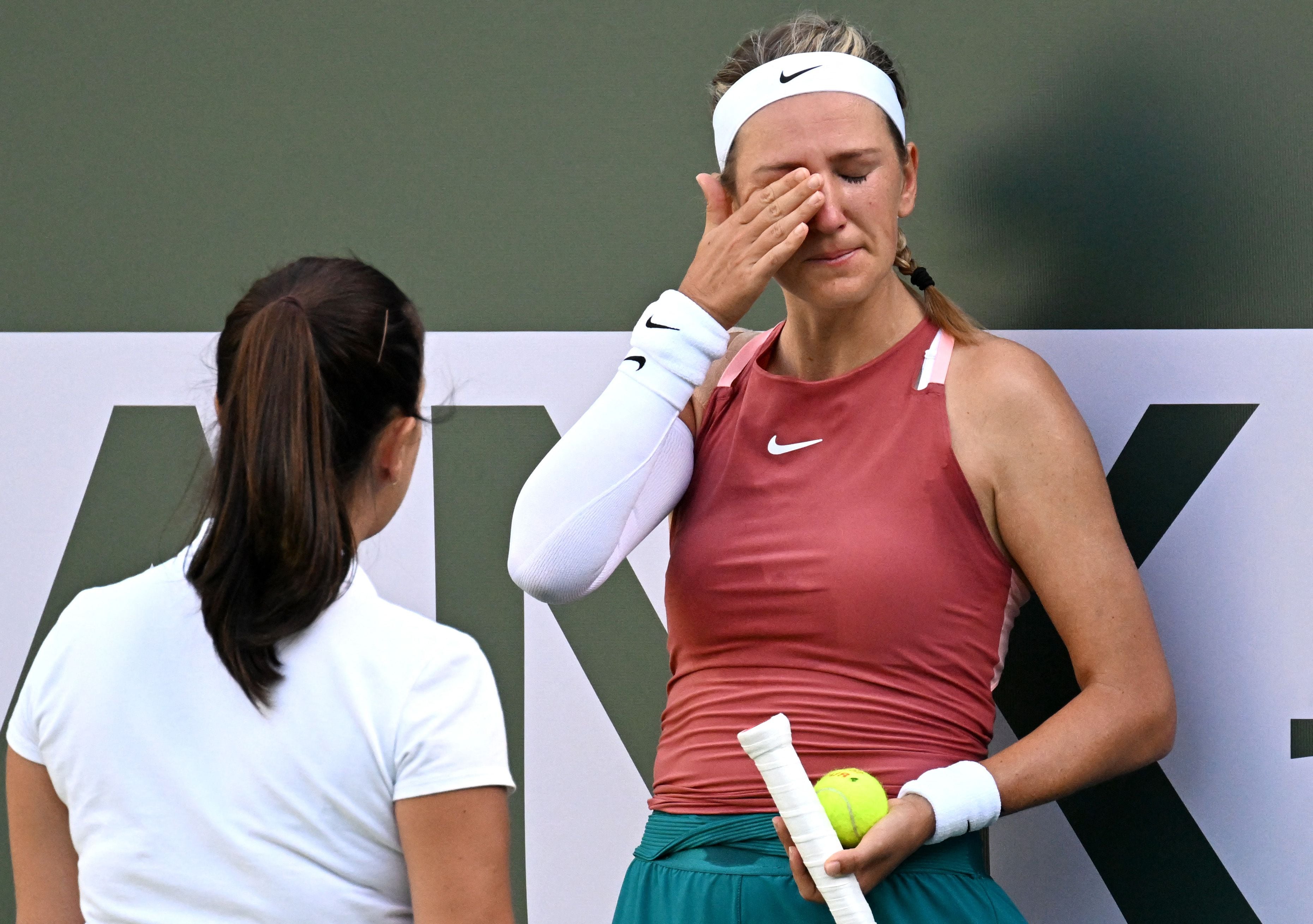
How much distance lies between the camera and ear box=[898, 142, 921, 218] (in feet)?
4.81

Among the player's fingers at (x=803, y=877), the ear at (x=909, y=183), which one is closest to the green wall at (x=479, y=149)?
the ear at (x=909, y=183)

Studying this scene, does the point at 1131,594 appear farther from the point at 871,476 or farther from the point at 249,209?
the point at 249,209

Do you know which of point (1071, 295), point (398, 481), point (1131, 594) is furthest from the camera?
point (1071, 295)

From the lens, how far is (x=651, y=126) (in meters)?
1.82

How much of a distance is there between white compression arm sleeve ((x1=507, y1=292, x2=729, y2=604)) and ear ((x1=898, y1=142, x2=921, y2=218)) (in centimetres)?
24

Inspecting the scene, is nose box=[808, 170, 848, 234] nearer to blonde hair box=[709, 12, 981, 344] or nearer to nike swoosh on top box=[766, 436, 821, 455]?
blonde hair box=[709, 12, 981, 344]

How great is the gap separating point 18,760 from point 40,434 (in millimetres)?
906

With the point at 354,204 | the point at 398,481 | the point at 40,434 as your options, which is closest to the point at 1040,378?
the point at 398,481

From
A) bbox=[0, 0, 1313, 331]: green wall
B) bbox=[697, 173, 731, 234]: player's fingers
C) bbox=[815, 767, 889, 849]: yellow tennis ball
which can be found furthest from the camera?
bbox=[0, 0, 1313, 331]: green wall

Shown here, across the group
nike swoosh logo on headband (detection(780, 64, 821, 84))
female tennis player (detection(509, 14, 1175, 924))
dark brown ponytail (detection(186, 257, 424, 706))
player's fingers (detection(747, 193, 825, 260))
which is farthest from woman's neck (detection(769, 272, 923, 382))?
dark brown ponytail (detection(186, 257, 424, 706))

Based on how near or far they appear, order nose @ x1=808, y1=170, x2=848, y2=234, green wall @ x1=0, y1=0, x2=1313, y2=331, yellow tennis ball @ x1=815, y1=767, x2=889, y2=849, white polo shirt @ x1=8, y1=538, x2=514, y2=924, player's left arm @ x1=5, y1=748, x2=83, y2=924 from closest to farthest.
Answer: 1. white polo shirt @ x1=8, y1=538, x2=514, y2=924
2. player's left arm @ x1=5, y1=748, x2=83, y2=924
3. yellow tennis ball @ x1=815, y1=767, x2=889, y2=849
4. nose @ x1=808, y1=170, x2=848, y2=234
5. green wall @ x1=0, y1=0, x2=1313, y2=331

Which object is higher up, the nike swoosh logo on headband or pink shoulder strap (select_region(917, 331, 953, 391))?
the nike swoosh logo on headband

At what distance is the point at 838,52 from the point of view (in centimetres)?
144

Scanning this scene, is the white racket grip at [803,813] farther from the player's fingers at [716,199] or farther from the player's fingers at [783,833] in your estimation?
the player's fingers at [716,199]
